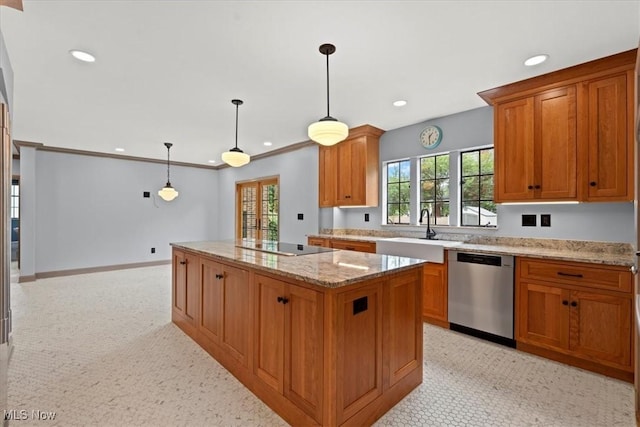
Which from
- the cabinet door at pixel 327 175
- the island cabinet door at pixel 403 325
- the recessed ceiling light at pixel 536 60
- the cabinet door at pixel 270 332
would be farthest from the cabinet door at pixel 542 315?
the cabinet door at pixel 327 175

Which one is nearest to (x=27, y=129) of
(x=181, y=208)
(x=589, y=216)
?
(x=181, y=208)

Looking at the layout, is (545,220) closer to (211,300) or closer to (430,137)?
(430,137)

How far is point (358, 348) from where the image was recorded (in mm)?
1675

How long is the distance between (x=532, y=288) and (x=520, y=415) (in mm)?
1110

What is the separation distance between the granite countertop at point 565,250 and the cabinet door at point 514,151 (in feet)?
1.70

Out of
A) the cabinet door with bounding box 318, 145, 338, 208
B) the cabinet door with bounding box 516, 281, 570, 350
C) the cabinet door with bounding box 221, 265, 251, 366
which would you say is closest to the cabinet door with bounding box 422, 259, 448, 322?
the cabinet door with bounding box 516, 281, 570, 350

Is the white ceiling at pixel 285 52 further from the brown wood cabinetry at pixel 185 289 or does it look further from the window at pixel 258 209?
the window at pixel 258 209

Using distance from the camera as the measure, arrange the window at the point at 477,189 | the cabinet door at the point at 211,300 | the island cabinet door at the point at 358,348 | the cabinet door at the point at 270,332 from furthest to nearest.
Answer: the window at the point at 477,189
the cabinet door at the point at 211,300
the cabinet door at the point at 270,332
the island cabinet door at the point at 358,348

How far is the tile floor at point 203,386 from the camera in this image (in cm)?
184

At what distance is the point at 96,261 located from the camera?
605cm

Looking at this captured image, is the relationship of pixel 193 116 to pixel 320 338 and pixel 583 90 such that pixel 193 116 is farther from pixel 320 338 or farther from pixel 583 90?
pixel 583 90

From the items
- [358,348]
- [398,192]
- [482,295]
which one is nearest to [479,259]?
[482,295]

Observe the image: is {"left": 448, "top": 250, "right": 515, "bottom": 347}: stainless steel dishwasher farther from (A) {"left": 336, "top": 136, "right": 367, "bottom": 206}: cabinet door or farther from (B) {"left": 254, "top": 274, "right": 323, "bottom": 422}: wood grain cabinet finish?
(B) {"left": 254, "top": 274, "right": 323, "bottom": 422}: wood grain cabinet finish

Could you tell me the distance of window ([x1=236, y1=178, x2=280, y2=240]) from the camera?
631 centimetres
